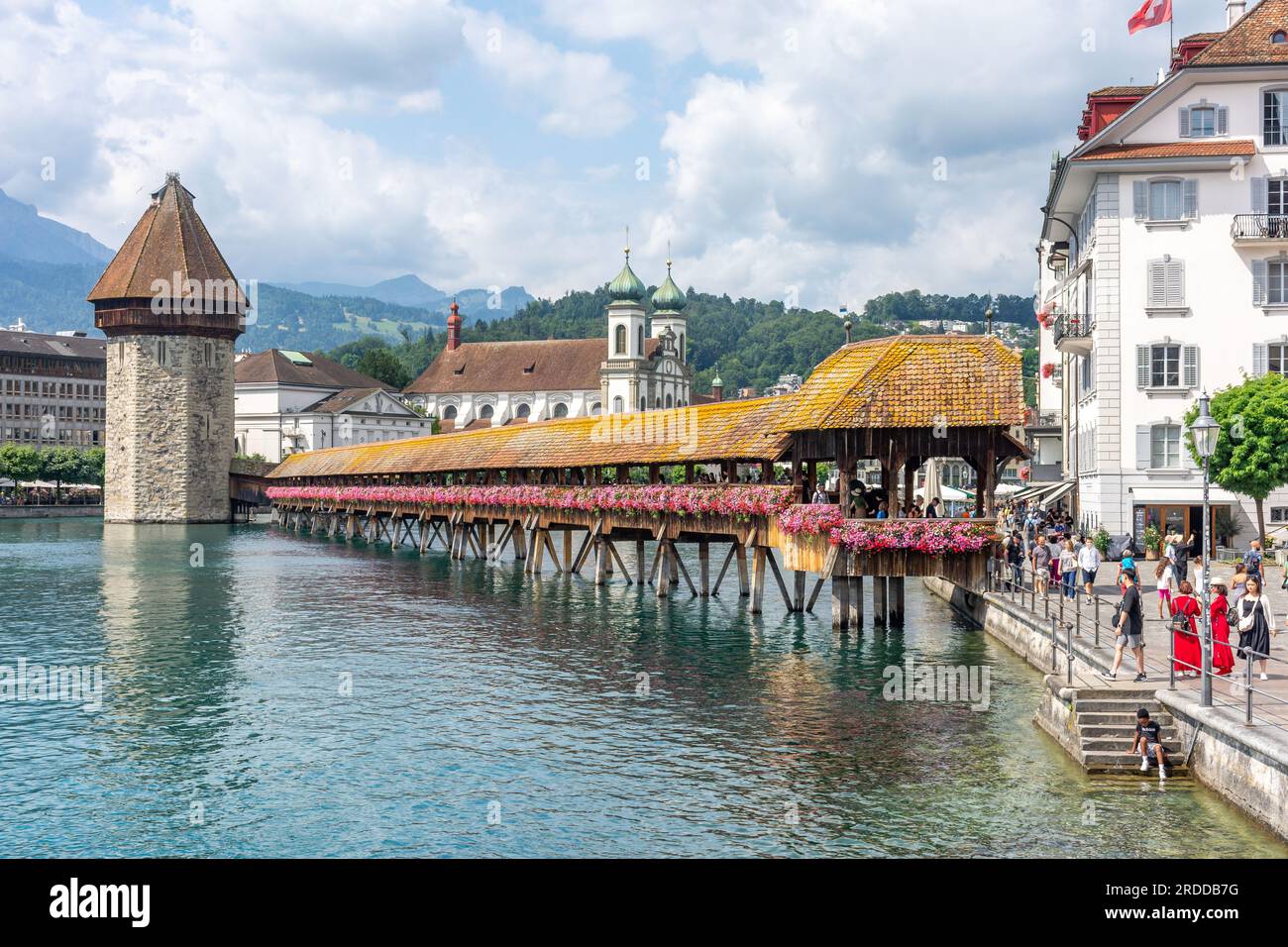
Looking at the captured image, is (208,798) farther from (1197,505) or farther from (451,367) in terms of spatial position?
(451,367)

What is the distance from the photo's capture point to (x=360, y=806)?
15.5m

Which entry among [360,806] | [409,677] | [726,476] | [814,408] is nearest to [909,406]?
[814,408]

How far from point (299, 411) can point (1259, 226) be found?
106310mm

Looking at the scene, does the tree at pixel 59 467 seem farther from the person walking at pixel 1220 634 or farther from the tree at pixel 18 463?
the person walking at pixel 1220 634

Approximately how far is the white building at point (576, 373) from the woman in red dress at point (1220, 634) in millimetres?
121979

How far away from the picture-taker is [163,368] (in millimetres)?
92812

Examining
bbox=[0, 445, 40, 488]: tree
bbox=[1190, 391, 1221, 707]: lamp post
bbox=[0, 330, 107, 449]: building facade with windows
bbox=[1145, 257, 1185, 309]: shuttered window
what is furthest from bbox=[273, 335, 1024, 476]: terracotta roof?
bbox=[0, 330, 107, 449]: building facade with windows

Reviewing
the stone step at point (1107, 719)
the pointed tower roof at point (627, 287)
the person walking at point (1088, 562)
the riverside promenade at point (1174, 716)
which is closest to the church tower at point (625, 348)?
the pointed tower roof at point (627, 287)

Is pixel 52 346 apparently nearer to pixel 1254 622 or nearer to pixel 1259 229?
pixel 1259 229

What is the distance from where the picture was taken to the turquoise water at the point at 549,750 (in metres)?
14.2

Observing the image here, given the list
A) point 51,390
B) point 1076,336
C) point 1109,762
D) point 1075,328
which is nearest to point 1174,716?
point 1109,762

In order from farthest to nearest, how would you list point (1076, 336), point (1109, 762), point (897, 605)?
point (1076, 336), point (897, 605), point (1109, 762)

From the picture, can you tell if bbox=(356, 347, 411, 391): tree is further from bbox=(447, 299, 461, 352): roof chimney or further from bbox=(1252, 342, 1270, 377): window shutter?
bbox=(1252, 342, 1270, 377): window shutter
